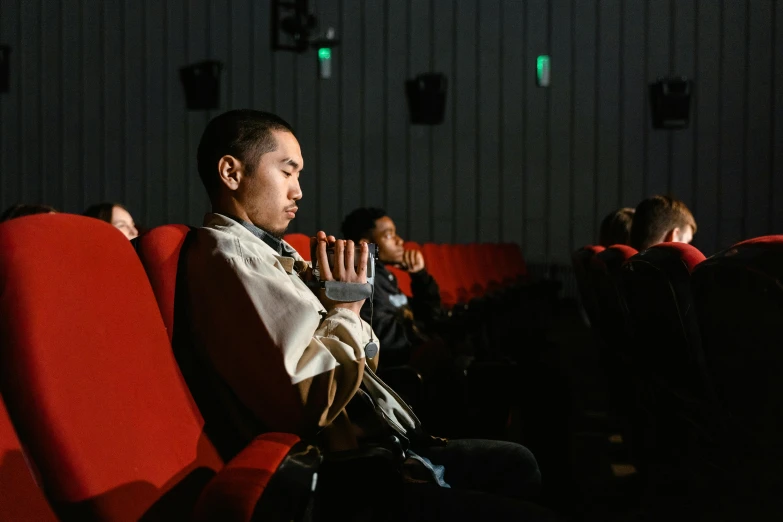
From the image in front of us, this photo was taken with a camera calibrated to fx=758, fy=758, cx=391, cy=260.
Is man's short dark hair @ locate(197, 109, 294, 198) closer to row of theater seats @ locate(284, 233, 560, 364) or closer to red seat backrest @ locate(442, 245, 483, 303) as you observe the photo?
row of theater seats @ locate(284, 233, 560, 364)

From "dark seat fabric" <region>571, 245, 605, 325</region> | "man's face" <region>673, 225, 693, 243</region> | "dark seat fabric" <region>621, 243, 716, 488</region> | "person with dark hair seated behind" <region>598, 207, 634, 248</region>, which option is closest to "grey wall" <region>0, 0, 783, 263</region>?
"person with dark hair seated behind" <region>598, 207, 634, 248</region>

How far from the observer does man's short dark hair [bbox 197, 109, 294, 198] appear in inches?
46.8

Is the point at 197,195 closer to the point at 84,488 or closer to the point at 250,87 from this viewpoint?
the point at 250,87

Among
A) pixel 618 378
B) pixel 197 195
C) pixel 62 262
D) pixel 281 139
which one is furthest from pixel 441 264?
pixel 197 195

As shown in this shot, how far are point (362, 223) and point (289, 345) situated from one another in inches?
72.8

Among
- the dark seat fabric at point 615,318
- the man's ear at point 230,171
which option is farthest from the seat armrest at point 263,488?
the dark seat fabric at point 615,318

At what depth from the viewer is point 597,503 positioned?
7.30 feet

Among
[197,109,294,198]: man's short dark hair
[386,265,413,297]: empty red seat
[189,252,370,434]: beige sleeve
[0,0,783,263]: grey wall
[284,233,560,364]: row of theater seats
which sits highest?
[0,0,783,263]: grey wall

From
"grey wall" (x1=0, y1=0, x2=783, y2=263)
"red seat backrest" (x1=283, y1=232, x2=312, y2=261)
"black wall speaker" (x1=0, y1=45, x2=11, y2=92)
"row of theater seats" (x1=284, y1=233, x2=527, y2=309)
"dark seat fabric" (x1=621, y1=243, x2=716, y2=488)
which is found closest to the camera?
"dark seat fabric" (x1=621, y1=243, x2=716, y2=488)

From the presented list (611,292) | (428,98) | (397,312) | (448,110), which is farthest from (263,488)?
(448,110)

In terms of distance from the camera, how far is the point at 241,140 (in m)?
1.19

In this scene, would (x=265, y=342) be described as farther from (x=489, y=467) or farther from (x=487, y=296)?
(x=487, y=296)

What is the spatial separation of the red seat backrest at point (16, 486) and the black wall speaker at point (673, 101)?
23.7 ft

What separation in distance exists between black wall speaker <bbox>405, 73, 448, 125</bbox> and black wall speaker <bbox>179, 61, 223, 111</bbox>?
75.4 inches
